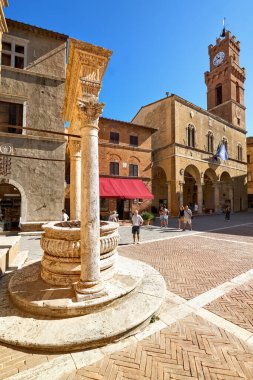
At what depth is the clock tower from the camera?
3222 cm

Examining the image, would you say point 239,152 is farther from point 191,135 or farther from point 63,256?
point 63,256

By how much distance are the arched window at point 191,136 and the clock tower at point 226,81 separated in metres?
12.0

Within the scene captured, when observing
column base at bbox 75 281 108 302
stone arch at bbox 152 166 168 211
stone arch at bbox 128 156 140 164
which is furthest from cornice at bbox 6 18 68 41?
stone arch at bbox 152 166 168 211

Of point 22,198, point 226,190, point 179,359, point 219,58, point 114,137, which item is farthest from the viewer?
point 219,58

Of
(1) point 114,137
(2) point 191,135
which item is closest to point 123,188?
(1) point 114,137

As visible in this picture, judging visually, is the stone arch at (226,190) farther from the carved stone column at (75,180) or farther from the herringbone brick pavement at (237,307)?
the carved stone column at (75,180)

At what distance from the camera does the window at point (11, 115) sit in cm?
1170

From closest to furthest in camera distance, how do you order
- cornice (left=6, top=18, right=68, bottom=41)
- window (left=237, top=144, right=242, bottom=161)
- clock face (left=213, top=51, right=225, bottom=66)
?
cornice (left=6, top=18, right=68, bottom=41) → window (left=237, top=144, right=242, bottom=161) → clock face (left=213, top=51, right=225, bottom=66)

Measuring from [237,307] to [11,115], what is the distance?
14.3 m

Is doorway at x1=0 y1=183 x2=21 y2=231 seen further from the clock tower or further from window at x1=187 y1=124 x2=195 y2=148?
the clock tower

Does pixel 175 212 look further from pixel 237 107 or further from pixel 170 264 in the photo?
pixel 237 107

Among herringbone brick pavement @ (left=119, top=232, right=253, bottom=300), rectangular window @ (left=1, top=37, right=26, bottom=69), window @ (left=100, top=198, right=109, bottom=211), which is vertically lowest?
herringbone brick pavement @ (left=119, top=232, right=253, bottom=300)

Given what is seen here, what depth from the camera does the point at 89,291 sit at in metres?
3.48

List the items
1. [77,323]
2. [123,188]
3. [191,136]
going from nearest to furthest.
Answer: [77,323] < [123,188] < [191,136]
